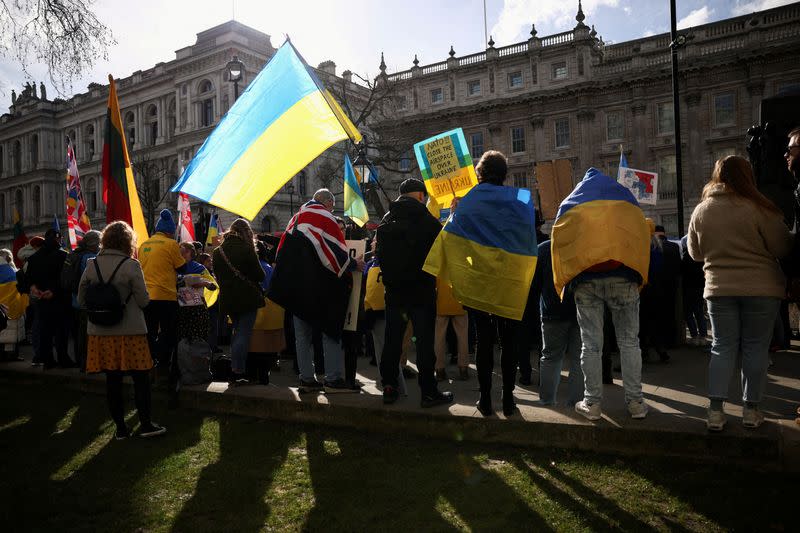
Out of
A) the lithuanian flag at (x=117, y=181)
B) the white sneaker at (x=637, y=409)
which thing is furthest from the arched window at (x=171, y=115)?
the white sneaker at (x=637, y=409)

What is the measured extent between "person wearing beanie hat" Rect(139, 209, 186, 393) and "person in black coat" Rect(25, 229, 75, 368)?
2.63 m

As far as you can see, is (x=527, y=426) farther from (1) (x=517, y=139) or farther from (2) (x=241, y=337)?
(1) (x=517, y=139)

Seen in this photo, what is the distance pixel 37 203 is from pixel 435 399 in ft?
234

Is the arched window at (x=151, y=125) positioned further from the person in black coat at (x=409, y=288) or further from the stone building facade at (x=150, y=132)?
the person in black coat at (x=409, y=288)

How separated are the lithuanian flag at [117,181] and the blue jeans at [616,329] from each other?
5.36m

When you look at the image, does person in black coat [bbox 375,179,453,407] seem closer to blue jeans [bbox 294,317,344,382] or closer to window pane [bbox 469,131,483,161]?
blue jeans [bbox 294,317,344,382]

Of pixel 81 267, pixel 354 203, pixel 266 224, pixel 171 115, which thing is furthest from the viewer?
pixel 171 115

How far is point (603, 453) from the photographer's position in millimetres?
4117

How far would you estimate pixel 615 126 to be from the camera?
37031 mm

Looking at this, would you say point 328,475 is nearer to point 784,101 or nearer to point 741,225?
point 741,225

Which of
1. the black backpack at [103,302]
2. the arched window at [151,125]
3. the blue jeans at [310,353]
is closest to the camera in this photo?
the black backpack at [103,302]

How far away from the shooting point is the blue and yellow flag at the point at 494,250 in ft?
15.3

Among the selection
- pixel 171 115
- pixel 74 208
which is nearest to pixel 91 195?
pixel 171 115

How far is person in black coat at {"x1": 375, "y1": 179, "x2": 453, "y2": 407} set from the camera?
16.7ft
